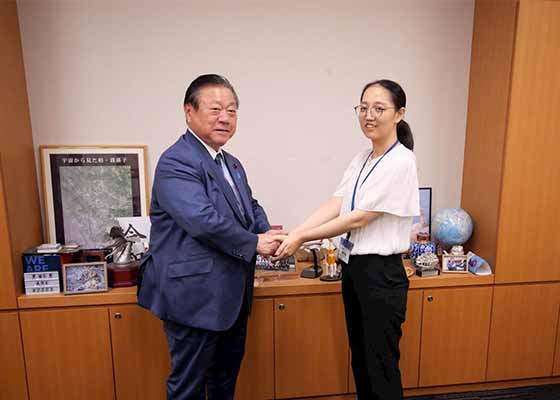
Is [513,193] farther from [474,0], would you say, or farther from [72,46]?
[72,46]

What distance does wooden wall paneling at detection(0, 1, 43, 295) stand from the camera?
1897mm

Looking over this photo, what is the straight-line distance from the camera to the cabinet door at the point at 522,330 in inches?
87.6

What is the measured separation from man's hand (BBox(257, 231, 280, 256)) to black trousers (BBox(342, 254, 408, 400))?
1.16 feet

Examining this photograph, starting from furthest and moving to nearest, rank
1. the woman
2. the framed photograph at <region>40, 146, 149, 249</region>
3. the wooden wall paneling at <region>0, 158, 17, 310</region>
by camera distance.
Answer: the framed photograph at <region>40, 146, 149, 249</region> → the wooden wall paneling at <region>0, 158, 17, 310</region> → the woman

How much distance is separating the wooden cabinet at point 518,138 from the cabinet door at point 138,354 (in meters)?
2.00

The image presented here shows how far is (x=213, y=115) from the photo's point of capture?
1.53 metres

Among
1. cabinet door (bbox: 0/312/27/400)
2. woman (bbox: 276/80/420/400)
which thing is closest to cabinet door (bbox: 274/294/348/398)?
woman (bbox: 276/80/420/400)

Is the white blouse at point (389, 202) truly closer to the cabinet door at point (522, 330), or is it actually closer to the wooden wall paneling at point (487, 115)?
the wooden wall paneling at point (487, 115)

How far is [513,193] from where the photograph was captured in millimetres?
2129

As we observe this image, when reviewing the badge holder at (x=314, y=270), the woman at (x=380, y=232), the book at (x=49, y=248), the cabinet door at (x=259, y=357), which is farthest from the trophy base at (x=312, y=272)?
the book at (x=49, y=248)

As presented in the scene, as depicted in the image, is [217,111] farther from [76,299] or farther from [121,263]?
[76,299]

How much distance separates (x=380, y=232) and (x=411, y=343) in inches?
38.1

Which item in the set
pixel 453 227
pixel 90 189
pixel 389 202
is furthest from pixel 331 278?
pixel 90 189

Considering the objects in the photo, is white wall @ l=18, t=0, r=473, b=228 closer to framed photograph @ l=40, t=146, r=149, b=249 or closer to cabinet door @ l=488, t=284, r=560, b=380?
framed photograph @ l=40, t=146, r=149, b=249
